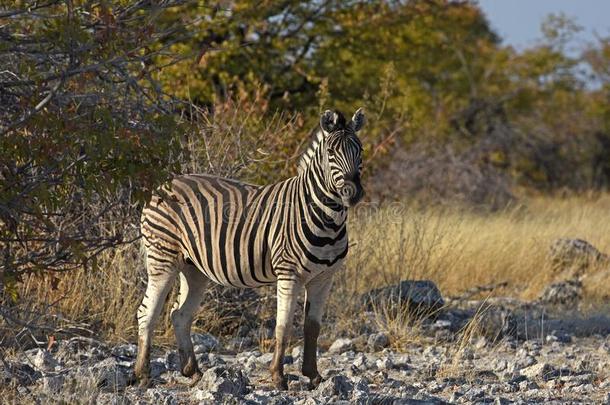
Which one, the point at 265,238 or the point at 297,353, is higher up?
the point at 265,238

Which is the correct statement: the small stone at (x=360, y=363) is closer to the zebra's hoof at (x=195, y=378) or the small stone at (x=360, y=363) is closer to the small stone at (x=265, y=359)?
the small stone at (x=265, y=359)

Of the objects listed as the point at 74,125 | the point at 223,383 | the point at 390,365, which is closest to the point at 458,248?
the point at 390,365

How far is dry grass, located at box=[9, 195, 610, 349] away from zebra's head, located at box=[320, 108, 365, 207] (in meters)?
1.85

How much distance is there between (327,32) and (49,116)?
15596 millimetres

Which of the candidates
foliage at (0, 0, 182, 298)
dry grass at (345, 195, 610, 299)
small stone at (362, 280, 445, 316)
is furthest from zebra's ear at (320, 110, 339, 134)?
dry grass at (345, 195, 610, 299)

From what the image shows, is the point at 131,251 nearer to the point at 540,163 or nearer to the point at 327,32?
the point at 327,32

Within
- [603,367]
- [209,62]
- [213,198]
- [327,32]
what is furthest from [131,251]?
[327,32]

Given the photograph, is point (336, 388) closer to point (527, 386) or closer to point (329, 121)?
point (527, 386)

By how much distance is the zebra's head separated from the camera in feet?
25.0

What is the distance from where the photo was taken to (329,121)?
7.92 m

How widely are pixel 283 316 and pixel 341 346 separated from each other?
1960 mm

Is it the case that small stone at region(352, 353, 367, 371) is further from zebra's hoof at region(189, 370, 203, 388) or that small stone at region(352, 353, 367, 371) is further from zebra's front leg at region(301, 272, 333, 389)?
zebra's hoof at region(189, 370, 203, 388)

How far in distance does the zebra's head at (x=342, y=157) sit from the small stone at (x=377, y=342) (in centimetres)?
230

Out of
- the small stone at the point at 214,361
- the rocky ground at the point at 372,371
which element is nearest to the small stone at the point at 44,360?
the rocky ground at the point at 372,371
